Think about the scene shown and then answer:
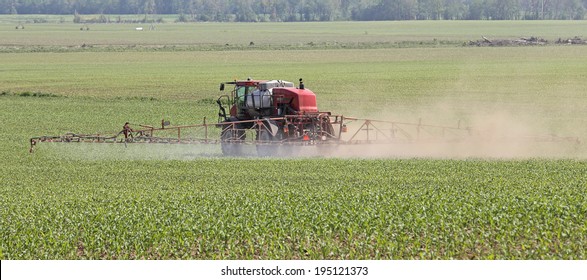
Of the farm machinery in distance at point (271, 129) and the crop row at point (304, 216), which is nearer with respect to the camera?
the crop row at point (304, 216)

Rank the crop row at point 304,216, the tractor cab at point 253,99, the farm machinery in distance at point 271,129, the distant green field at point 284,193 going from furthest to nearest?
the tractor cab at point 253,99 < the farm machinery in distance at point 271,129 < the distant green field at point 284,193 < the crop row at point 304,216

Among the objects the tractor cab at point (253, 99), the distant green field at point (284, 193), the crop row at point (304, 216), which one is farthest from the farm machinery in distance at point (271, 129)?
the crop row at point (304, 216)

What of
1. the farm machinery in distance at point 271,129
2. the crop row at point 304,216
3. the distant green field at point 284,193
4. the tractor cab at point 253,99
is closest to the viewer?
the crop row at point 304,216

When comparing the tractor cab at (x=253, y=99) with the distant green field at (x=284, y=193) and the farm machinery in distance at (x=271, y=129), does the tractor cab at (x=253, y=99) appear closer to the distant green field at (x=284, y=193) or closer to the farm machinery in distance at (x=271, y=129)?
the farm machinery in distance at (x=271, y=129)

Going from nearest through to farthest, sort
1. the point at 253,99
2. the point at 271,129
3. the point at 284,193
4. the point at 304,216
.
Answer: the point at 304,216 < the point at 284,193 < the point at 271,129 < the point at 253,99

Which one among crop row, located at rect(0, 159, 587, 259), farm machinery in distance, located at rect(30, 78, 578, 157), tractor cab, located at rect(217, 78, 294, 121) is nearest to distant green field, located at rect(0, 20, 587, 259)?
crop row, located at rect(0, 159, 587, 259)

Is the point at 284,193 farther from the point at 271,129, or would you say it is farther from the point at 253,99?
the point at 253,99

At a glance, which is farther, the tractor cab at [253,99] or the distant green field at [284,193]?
the tractor cab at [253,99]

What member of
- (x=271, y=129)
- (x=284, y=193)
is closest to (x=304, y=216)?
(x=284, y=193)

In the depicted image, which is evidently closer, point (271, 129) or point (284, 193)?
point (284, 193)

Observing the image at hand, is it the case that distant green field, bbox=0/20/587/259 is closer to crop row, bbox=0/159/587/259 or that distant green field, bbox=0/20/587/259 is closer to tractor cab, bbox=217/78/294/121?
crop row, bbox=0/159/587/259

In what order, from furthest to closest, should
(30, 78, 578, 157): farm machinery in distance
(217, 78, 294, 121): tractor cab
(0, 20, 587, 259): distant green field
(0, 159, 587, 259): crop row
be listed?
(217, 78, 294, 121): tractor cab, (30, 78, 578, 157): farm machinery in distance, (0, 20, 587, 259): distant green field, (0, 159, 587, 259): crop row

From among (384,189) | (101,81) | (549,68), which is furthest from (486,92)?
(384,189)

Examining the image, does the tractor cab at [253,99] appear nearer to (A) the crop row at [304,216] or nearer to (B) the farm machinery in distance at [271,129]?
(B) the farm machinery in distance at [271,129]
